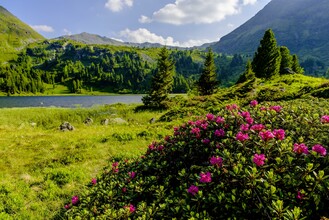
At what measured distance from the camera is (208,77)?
50.2 meters

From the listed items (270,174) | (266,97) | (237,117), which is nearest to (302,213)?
(270,174)

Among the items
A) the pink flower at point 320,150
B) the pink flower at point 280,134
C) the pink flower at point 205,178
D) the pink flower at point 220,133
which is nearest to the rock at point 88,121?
the pink flower at point 220,133

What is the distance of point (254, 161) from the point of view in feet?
13.4

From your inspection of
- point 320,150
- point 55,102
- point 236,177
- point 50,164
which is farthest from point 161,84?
point 55,102

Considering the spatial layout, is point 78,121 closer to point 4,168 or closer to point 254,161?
point 4,168

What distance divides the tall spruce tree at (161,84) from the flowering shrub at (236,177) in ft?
128

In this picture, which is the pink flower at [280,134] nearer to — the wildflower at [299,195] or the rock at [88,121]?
the wildflower at [299,195]

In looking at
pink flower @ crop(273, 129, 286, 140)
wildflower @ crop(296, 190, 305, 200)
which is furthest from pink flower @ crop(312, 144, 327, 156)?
wildflower @ crop(296, 190, 305, 200)

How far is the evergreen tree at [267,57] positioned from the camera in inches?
2250

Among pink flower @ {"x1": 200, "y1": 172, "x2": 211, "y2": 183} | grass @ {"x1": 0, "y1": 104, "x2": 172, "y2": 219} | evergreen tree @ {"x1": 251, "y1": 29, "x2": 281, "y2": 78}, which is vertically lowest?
grass @ {"x1": 0, "y1": 104, "x2": 172, "y2": 219}

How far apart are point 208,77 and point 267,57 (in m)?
18.3

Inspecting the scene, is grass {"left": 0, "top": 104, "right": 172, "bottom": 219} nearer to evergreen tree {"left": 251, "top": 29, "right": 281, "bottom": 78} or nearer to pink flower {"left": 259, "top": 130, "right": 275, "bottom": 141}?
pink flower {"left": 259, "top": 130, "right": 275, "bottom": 141}

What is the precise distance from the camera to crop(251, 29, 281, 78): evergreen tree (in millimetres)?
57156

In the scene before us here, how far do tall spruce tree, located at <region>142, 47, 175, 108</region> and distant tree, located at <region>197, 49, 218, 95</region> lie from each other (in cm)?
728
